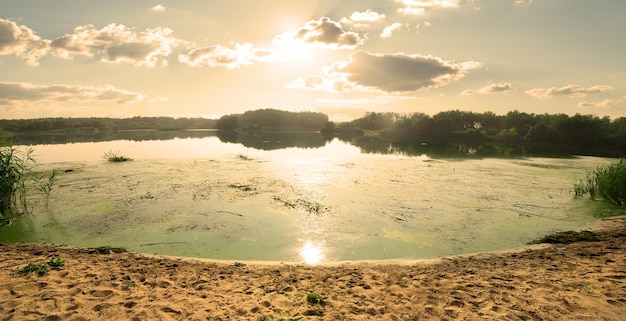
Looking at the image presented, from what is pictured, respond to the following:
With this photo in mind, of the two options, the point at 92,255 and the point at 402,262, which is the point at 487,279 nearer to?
the point at 402,262

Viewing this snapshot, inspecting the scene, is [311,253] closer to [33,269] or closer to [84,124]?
[33,269]

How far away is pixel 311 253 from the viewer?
7.74m

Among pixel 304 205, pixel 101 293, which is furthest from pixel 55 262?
pixel 304 205

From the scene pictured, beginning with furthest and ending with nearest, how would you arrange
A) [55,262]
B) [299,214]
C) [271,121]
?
[271,121]
[299,214]
[55,262]

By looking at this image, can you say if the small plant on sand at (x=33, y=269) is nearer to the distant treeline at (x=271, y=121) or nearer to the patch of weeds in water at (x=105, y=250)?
the patch of weeds in water at (x=105, y=250)

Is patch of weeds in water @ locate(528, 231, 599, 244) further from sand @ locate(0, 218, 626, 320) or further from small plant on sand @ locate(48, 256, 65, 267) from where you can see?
small plant on sand @ locate(48, 256, 65, 267)

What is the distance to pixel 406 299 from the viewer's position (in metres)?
5.13

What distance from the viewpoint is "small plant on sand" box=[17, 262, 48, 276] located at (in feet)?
18.3

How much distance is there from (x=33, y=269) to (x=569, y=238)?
12.6 m

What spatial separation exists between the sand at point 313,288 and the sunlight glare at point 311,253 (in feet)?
2.24

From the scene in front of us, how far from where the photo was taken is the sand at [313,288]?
4617mm

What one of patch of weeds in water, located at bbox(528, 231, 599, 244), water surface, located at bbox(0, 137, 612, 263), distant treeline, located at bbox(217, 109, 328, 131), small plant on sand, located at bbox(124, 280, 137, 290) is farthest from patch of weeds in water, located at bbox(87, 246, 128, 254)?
distant treeline, located at bbox(217, 109, 328, 131)

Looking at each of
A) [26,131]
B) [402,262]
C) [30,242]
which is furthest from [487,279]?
[26,131]

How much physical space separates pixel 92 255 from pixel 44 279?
1567 millimetres
